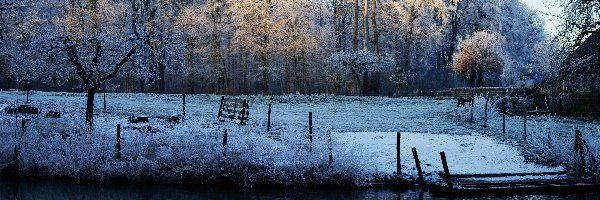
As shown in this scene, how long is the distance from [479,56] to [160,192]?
40996 mm

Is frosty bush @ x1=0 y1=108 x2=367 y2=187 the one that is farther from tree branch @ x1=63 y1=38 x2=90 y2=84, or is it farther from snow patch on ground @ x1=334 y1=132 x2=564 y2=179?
tree branch @ x1=63 y1=38 x2=90 y2=84

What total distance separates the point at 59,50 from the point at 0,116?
4.86 m

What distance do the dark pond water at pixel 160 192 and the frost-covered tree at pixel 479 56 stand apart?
37.3 metres

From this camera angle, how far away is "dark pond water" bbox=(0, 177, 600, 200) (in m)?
16.5

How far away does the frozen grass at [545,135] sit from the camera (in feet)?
61.4

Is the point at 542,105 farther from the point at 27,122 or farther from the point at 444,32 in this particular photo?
the point at 27,122

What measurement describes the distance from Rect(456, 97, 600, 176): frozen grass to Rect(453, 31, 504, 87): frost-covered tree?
58.5 ft

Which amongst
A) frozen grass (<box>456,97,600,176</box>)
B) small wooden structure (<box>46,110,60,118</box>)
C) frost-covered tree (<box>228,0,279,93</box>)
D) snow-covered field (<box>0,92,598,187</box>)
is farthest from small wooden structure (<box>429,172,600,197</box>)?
frost-covered tree (<box>228,0,279,93</box>)

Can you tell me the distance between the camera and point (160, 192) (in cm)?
1717

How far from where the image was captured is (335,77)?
49.6 metres

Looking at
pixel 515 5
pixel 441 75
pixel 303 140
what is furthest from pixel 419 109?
pixel 515 5

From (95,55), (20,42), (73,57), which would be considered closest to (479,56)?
(20,42)

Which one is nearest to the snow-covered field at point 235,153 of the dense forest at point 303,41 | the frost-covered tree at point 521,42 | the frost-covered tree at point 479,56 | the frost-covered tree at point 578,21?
the frost-covered tree at point 578,21

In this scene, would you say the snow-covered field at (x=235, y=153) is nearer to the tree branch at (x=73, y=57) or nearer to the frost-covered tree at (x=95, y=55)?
the frost-covered tree at (x=95, y=55)
